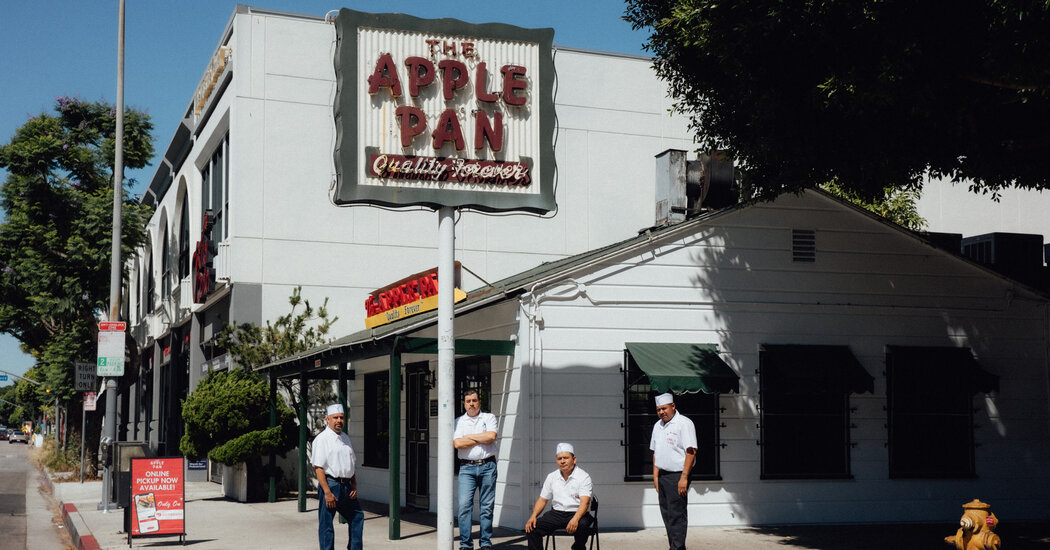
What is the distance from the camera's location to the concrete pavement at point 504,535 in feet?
42.5

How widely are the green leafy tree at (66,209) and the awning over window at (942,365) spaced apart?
25018 mm

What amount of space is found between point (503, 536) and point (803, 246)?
20.3 feet

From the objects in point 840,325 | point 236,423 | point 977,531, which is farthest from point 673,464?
point 236,423

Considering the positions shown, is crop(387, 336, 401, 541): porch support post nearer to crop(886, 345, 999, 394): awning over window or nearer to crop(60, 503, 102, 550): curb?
crop(60, 503, 102, 550): curb

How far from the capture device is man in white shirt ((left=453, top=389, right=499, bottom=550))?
39.0 ft

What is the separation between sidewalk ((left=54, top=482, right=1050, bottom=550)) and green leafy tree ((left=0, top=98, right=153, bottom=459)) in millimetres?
16849

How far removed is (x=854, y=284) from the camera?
15789mm

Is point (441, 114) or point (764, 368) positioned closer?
point (441, 114)

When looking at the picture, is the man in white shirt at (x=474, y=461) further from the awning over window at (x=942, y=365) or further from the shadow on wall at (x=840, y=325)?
the awning over window at (x=942, y=365)

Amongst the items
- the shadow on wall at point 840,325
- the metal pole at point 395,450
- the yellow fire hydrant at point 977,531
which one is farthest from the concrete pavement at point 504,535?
the yellow fire hydrant at point 977,531

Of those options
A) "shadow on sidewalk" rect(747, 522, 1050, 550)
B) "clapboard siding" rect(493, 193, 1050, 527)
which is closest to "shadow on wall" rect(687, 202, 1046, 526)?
"clapboard siding" rect(493, 193, 1050, 527)

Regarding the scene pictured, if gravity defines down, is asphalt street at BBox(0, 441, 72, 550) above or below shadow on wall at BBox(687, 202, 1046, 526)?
below

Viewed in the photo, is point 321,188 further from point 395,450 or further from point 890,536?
point 890,536

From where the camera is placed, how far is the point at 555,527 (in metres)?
10.3
